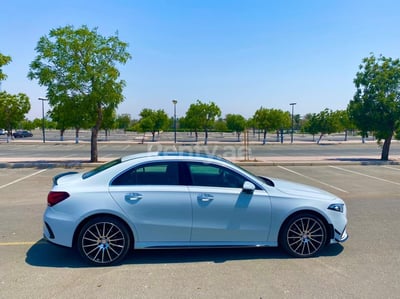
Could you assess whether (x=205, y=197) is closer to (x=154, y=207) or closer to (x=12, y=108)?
(x=154, y=207)

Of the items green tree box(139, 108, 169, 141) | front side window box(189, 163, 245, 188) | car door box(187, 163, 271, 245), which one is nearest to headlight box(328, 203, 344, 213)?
car door box(187, 163, 271, 245)

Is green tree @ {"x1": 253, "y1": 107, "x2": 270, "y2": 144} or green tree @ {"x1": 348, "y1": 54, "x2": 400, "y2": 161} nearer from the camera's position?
green tree @ {"x1": 348, "y1": 54, "x2": 400, "y2": 161}

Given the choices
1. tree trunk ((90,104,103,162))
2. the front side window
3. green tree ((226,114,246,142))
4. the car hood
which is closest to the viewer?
the front side window

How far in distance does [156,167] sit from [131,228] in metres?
0.87

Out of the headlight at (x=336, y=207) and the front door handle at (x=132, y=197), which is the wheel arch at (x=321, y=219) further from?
the front door handle at (x=132, y=197)

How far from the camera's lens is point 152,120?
128 feet

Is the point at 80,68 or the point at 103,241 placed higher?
the point at 80,68

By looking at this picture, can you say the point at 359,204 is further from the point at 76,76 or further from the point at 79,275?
the point at 76,76

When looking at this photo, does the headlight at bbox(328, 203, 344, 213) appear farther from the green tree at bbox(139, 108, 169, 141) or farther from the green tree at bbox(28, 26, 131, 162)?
the green tree at bbox(139, 108, 169, 141)

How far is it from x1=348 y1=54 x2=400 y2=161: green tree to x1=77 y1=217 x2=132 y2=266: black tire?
15918 millimetres

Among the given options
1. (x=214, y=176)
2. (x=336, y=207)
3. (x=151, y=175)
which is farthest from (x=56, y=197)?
(x=336, y=207)

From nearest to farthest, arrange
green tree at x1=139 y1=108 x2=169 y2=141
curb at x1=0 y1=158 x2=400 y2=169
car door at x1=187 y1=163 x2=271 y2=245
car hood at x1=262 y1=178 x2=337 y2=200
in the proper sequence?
1. car door at x1=187 y1=163 x2=271 y2=245
2. car hood at x1=262 y1=178 x2=337 y2=200
3. curb at x1=0 y1=158 x2=400 y2=169
4. green tree at x1=139 y1=108 x2=169 y2=141

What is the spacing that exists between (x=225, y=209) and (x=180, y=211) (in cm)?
61

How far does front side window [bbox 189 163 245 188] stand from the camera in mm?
3775
